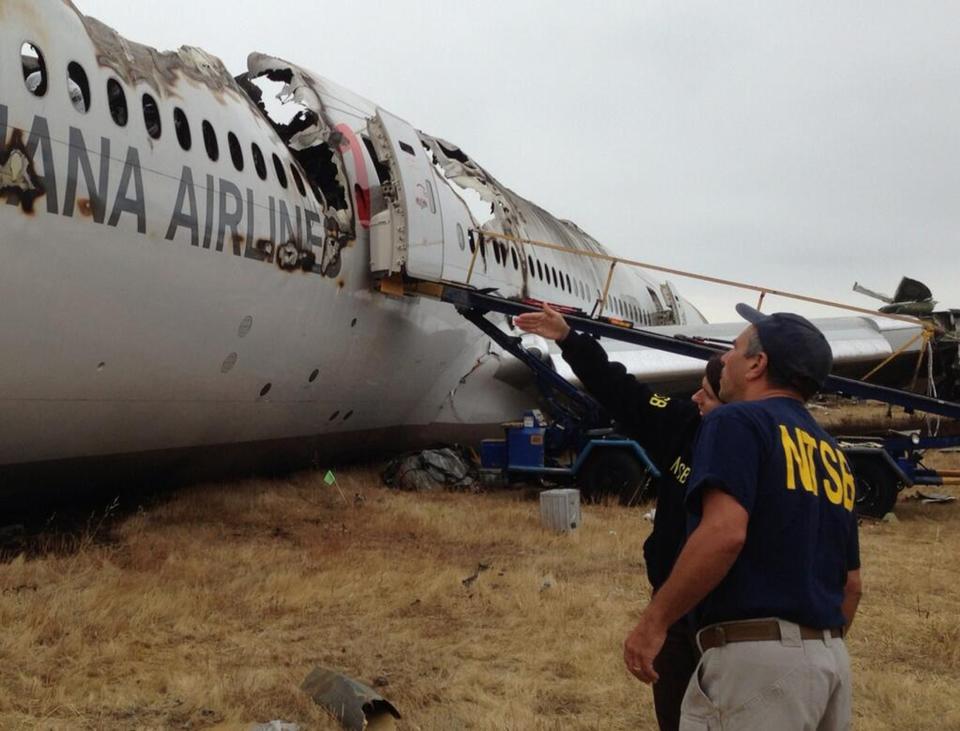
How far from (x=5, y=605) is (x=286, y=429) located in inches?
186

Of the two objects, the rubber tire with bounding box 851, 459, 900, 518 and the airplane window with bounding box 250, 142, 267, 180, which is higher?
the airplane window with bounding box 250, 142, 267, 180

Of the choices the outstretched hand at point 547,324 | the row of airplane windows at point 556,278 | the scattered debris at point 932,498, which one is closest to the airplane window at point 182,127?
the outstretched hand at point 547,324

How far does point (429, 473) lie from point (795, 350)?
31.0 ft

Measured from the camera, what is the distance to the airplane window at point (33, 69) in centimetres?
627

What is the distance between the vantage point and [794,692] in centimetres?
222

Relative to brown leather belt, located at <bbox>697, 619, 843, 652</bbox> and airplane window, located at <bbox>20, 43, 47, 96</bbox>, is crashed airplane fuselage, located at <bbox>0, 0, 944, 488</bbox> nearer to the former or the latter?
airplane window, located at <bbox>20, 43, 47, 96</bbox>

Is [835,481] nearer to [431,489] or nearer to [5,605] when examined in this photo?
[5,605]

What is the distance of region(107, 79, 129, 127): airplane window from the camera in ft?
22.9

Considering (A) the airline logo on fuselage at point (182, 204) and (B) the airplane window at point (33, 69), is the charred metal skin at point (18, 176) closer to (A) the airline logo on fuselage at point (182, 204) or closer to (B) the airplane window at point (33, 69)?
(A) the airline logo on fuselage at point (182, 204)

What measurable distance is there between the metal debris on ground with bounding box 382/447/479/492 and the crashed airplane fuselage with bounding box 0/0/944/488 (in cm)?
67

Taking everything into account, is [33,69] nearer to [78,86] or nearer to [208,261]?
[78,86]

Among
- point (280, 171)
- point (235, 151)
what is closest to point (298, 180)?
point (280, 171)

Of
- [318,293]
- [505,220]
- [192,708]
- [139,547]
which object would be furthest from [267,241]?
[505,220]

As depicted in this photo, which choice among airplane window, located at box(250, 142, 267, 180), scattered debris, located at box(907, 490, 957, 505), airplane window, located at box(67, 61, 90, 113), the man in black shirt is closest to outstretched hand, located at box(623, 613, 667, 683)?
the man in black shirt
